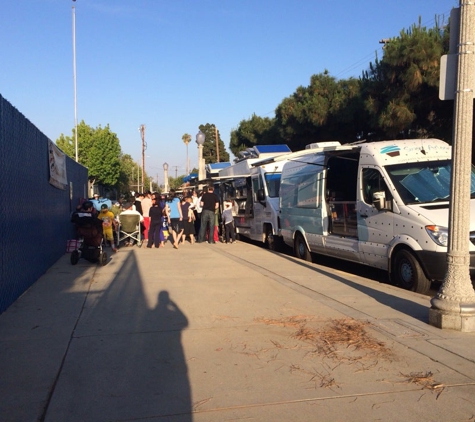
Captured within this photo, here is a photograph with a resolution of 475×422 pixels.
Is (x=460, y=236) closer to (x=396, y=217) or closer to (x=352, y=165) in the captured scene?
(x=396, y=217)

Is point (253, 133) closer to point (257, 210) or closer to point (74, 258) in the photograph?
point (257, 210)

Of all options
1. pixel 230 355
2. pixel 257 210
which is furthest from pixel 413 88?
pixel 230 355

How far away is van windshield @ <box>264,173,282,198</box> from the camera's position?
16.5 meters

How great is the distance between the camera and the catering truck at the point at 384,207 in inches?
340

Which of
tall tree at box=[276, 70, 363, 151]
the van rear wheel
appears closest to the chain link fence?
the van rear wheel

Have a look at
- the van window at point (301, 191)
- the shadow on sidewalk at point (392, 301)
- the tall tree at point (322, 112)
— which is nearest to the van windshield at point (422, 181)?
the shadow on sidewalk at point (392, 301)

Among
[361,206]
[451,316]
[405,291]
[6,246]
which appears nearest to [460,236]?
[451,316]

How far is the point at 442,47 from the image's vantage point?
693 inches

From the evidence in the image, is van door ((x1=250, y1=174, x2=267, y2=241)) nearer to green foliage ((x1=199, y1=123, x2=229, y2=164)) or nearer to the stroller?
the stroller

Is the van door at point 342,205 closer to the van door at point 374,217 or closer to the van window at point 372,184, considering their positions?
A: the van door at point 374,217

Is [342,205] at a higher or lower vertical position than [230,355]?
higher

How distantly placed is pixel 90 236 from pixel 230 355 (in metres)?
7.09

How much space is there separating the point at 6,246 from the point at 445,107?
A: 1562 centimetres

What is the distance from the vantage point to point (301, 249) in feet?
45.4
